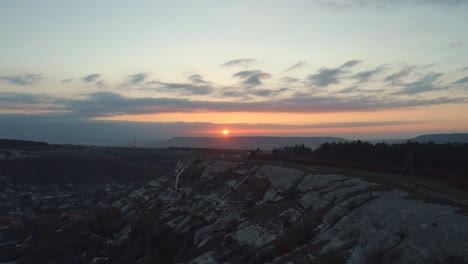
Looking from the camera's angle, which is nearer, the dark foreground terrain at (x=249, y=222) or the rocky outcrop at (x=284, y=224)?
the rocky outcrop at (x=284, y=224)

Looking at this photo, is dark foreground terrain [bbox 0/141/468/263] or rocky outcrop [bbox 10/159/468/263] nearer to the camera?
rocky outcrop [bbox 10/159/468/263]

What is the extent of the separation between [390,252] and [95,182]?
88.6m

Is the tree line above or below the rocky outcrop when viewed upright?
above

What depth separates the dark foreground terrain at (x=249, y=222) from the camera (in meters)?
18.1

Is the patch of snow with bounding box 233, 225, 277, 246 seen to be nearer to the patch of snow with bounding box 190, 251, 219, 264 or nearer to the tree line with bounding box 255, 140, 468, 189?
the patch of snow with bounding box 190, 251, 219, 264

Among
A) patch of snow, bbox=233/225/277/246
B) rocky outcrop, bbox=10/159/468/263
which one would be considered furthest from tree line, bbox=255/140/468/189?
patch of snow, bbox=233/225/277/246

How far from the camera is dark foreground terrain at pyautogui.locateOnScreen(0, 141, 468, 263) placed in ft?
59.3

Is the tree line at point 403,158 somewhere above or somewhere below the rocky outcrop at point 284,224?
above

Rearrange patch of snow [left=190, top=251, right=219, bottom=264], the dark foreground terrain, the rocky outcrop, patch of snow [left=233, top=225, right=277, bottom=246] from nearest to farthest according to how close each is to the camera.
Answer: the rocky outcrop < the dark foreground terrain < patch of snow [left=190, top=251, right=219, bottom=264] < patch of snow [left=233, top=225, right=277, bottom=246]

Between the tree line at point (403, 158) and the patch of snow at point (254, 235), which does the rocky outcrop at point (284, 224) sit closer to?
the patch of snow at point (254, 235)

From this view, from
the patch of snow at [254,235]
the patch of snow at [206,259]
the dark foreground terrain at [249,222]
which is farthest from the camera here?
the patch of snow at [254,235]

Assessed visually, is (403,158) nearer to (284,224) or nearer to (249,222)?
(249,222)

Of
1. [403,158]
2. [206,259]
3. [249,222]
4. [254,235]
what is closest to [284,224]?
[254,235]

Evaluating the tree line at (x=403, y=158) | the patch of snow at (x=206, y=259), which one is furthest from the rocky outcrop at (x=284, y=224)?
the tree line at (x=403, y=158)
